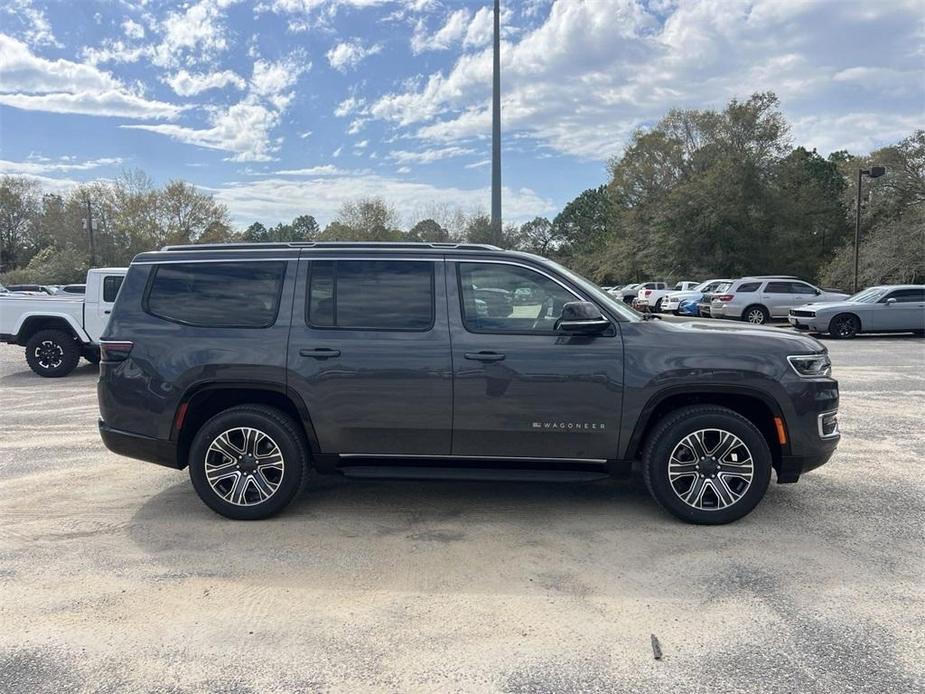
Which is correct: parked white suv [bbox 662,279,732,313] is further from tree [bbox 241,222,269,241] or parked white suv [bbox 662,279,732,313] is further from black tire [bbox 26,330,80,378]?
tree [bbox 241,222,269,241]

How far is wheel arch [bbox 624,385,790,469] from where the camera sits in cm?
427

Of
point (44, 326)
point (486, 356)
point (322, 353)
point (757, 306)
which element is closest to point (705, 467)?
point (486, 356)

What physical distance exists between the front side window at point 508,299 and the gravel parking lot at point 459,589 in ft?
4.57

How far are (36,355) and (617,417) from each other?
11.3 meters

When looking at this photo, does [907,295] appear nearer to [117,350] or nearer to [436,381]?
[436,381]

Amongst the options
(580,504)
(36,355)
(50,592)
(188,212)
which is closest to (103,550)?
(50,592)

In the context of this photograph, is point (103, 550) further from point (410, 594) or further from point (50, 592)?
point (410, 594)

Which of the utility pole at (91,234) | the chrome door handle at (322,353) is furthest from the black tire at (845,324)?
the utility pole at (91,234)

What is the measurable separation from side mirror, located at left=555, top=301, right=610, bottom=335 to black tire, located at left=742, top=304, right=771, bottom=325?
18.4 m

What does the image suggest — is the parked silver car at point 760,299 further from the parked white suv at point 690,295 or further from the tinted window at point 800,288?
the parked white suv at point 690,295

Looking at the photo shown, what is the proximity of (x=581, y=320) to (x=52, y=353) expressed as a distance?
10998 mm

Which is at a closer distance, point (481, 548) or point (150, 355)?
point (481, 548)

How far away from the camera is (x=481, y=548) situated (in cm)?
406

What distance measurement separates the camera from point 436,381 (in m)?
4.31
